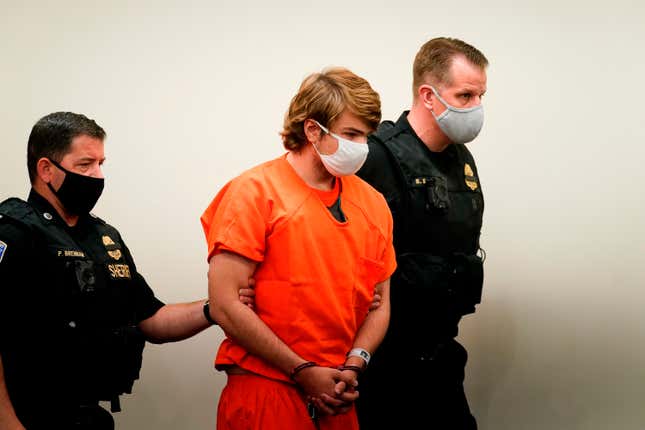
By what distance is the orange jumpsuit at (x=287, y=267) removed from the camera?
2.03m

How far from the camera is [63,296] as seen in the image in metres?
2.10

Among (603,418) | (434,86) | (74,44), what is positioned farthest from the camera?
(603,418)

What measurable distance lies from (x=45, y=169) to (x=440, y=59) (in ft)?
4.43

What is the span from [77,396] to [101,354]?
13 centimetres

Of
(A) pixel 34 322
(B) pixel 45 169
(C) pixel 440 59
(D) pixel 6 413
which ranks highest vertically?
(C) pixel 440 59

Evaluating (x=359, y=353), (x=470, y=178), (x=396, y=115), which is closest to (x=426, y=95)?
(x=470, y=178)

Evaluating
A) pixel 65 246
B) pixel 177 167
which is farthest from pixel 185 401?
pixel 65 246

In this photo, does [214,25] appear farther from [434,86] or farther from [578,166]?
[578,166]

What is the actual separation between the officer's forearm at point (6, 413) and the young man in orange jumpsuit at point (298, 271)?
0.53m

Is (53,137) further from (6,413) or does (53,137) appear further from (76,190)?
(6,413)

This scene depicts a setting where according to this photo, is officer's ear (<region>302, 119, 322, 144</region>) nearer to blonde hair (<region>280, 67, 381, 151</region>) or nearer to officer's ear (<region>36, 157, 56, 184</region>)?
blonde hair (<region>280, 67, 381, 151</region>)

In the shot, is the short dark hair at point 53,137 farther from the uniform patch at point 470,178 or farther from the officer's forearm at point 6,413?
the uniform patch at point 470,178

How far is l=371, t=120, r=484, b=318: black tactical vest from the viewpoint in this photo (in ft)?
8.37

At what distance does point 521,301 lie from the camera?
3357 mm
